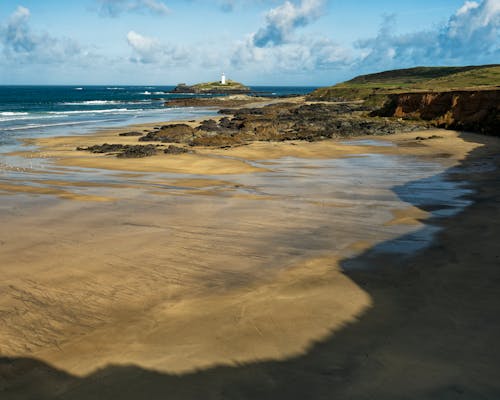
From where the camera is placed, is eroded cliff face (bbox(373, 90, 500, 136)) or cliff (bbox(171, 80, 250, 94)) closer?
eroded cliff face (bbox(373, 90, 500, 136))

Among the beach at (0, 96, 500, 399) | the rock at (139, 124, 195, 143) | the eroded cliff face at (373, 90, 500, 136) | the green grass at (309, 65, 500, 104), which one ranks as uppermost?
the green grass at (309, 65, 500, 104)

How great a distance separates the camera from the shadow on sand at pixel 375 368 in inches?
165

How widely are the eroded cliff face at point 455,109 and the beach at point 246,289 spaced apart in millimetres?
16826

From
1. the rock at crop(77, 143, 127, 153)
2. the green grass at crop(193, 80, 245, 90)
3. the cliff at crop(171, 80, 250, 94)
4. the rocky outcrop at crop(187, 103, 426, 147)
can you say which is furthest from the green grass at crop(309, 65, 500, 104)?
the green grass at crop(193, 80, 245, 90)

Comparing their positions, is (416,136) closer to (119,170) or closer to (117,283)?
(119,170)

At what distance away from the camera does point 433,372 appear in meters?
4.42

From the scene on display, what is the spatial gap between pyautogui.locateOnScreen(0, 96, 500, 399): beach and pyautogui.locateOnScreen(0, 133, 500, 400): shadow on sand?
20 millimetres

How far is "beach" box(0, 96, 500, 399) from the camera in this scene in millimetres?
4477

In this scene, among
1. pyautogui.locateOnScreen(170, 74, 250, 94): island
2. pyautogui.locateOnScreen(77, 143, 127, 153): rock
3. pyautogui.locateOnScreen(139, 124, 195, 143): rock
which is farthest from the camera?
pyautogui.locateOnScreen(170, 74, 250, 94): island

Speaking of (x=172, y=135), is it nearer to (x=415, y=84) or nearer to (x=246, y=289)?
(x=246, y=289)

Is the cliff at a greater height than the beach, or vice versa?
the cliff

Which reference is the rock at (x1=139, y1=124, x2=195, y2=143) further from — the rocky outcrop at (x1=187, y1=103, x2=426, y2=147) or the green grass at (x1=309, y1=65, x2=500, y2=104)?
the green grass at (x1=309, y1=65, x2=500, y2=104)

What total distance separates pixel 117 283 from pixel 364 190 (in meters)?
8.64

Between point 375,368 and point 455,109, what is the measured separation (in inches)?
1244
